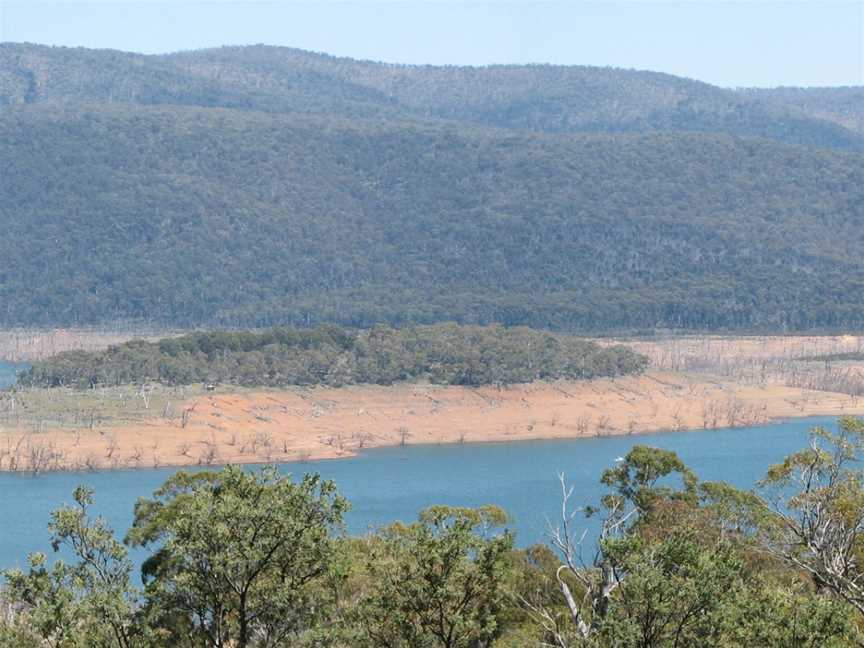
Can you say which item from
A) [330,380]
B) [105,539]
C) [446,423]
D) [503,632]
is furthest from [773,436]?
[105,539]

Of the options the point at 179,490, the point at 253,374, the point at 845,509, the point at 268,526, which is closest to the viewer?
the point at 268,526

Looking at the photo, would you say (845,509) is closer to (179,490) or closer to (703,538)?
(703,538)

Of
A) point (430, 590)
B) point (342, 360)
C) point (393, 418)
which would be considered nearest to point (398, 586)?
point (430, 590)

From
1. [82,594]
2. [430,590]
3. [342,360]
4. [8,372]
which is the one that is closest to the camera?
[430,590]

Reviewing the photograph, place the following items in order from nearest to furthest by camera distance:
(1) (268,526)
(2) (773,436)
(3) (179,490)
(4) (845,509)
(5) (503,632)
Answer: (1) (268,526) < (4) (845,509) < (5) (503,632) < (3) (179,490) < (2) (773,436)

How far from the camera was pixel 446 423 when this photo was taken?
11550cm

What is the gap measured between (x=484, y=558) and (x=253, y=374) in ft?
316

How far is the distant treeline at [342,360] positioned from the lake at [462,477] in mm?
15199

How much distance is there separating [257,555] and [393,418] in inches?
3599

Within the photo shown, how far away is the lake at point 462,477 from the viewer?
239ft

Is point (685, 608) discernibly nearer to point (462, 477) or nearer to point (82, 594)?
point (82, 594)

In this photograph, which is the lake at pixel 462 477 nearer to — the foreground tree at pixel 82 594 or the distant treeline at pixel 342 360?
the distant treeline at pixel 342 360

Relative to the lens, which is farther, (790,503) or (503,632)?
(503,632)

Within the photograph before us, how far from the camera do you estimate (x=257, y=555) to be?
80.0ft
